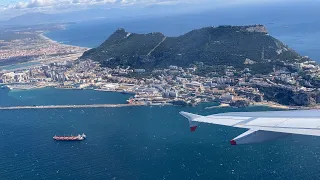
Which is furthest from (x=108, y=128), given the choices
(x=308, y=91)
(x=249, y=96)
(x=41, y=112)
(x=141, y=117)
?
(x=308, y=91)

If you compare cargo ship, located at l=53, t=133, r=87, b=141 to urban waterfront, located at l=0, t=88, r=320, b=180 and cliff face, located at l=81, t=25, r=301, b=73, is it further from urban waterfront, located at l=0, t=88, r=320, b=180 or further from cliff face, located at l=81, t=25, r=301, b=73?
cliff face, located at l=81, t=25, r=301, b=73

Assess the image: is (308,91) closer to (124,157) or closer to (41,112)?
(124,157)

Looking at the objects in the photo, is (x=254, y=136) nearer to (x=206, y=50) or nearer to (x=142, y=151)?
(x=142, y=151)

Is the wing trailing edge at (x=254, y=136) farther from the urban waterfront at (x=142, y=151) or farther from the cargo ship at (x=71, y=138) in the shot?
the cargo ship at (x=71, y=138)

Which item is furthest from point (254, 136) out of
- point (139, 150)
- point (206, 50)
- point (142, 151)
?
point (206, 50)

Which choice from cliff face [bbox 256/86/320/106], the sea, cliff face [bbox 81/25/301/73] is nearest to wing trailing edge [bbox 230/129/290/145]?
the sea

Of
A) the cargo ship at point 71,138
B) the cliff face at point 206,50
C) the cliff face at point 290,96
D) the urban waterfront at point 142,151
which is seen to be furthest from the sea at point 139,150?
the cliff face at point 206,50
